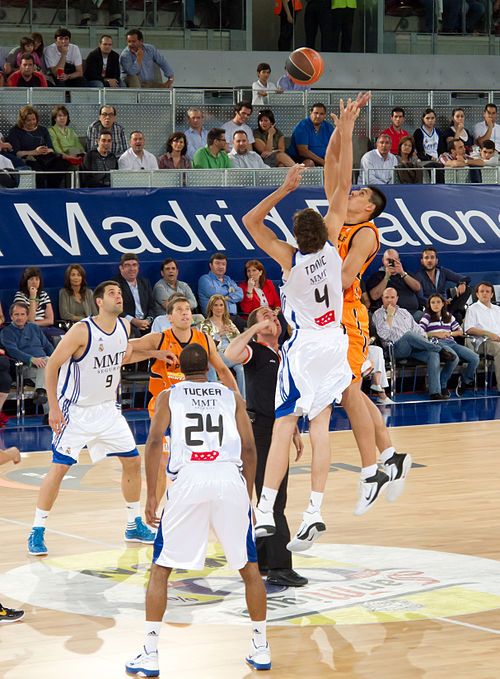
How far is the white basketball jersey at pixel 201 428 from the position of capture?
544 cm

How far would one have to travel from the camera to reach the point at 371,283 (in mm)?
15062

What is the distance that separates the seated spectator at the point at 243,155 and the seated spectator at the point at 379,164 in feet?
5.17

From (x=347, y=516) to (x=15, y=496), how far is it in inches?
115

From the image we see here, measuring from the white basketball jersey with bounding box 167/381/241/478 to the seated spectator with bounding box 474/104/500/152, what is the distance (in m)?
13.8

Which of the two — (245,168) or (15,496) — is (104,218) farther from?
(15,496)

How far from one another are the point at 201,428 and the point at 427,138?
13120 millimetres

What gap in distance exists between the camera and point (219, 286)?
46.3ft

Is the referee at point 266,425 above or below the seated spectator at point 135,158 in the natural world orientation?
below

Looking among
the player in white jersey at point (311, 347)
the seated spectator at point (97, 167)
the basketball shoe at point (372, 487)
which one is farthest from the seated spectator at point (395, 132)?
the basketball shoe at point (372, 487)

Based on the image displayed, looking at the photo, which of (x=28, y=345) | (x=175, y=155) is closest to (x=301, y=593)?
(x=28, y=345)

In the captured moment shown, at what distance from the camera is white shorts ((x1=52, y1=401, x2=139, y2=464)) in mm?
7867

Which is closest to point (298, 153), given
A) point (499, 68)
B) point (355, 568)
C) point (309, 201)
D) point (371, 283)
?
point (309, 201)

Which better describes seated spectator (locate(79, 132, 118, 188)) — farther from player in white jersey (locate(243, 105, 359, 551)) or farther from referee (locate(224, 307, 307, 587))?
player in white jersey (locate(243, 105, 359, 551))

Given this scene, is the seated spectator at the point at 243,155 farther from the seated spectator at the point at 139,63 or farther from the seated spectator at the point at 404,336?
the seated spectator at the point at 404,336
